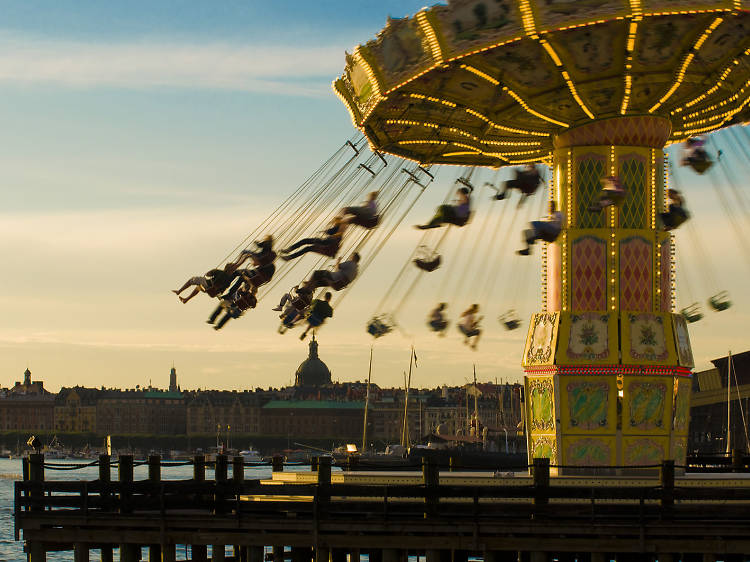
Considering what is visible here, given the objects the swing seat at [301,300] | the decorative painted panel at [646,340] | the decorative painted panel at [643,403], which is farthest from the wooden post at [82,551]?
the decorative painted panel at [646,340]

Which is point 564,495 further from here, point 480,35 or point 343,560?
point 480,35

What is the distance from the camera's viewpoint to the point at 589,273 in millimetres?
30500

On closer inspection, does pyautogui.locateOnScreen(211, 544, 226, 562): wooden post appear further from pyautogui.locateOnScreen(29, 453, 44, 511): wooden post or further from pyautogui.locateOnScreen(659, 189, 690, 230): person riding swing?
pyautogui.locateOnScreen(659, 189, 690, 230): person riding swing

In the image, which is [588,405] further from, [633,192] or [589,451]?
[633,192]

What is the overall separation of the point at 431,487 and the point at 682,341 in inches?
393

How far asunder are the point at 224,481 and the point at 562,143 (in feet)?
35.2

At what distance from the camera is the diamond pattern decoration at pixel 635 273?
30.3 m

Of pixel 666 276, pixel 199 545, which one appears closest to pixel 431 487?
pixel 199 545

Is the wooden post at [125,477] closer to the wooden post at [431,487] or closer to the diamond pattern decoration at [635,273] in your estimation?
the wooden post at [431,487]

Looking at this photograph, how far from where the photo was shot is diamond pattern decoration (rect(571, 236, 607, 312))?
3041 cm

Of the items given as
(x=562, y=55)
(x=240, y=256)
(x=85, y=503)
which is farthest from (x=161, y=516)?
(x=562, y=55)

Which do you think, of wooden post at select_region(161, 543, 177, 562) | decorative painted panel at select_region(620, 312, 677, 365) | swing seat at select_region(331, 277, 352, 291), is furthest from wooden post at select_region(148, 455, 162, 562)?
decorative painted panel at select_region(620, 312, 677, 365)

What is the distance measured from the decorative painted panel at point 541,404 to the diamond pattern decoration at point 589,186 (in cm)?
334

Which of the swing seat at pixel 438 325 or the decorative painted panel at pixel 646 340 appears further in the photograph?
the swing seat at pixel 438 325
